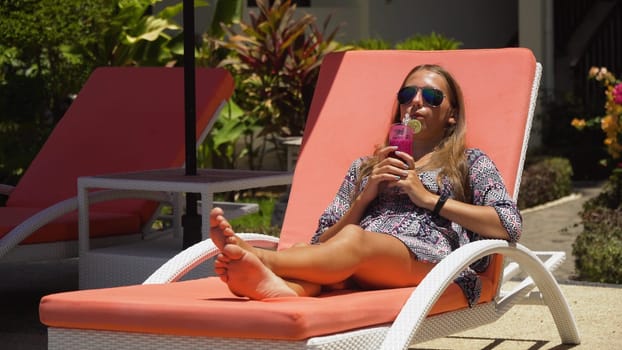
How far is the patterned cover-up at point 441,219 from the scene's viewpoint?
5094mm

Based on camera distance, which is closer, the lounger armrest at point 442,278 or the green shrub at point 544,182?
the lounger armrest at point 442,278

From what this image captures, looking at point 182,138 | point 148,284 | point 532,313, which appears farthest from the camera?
point 182,138

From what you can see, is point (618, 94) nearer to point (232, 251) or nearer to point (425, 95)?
point (425, 95)

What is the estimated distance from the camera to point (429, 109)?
5.42 metres

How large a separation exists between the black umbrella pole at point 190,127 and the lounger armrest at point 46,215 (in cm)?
30

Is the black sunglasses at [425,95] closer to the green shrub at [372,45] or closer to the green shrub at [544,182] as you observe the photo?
the green shrub at [544,182]

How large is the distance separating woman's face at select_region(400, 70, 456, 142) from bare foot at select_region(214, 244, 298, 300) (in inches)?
49.0

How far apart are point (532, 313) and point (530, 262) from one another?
1.47 meters

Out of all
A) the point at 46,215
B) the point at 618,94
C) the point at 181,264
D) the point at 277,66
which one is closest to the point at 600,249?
the point at 618,94

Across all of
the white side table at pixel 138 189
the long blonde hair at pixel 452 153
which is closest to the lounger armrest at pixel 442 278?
the long blonde hair at pixel 452 153

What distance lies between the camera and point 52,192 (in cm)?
768

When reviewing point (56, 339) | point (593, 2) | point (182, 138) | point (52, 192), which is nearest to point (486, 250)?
point (56, 339)

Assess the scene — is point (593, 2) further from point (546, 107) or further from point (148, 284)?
point (148, 284)

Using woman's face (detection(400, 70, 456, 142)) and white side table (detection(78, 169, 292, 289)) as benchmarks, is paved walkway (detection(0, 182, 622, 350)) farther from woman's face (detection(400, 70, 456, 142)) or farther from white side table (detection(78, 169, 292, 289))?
woman's face (detection(400, 70, 456, 142))
